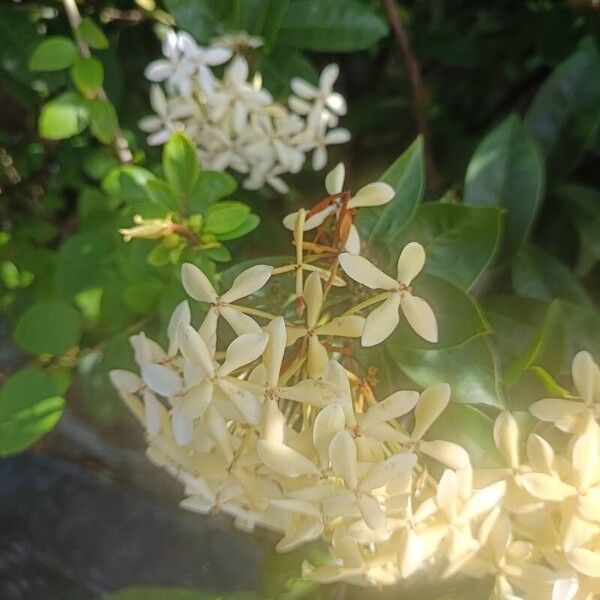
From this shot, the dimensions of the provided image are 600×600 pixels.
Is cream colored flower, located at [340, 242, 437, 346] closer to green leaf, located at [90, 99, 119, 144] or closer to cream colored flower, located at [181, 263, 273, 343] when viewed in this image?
cream colored flower, located at [181, 263, 273, 343]

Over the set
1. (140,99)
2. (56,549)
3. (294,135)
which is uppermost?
(294,135)

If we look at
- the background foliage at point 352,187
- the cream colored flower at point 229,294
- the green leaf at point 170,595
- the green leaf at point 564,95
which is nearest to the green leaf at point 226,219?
the background foliage at point 352,187

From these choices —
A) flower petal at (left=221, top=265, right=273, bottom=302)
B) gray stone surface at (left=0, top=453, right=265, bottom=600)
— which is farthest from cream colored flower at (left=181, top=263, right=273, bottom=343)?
gray stone surface at (left=0, top=453, right=265, bottom=600)

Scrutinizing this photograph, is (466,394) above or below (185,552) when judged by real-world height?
above

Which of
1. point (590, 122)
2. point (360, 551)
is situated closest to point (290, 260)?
point (360, 551)

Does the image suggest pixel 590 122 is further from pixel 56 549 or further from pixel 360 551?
pixel 56 549

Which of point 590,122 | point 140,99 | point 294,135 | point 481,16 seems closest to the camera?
point 294,135
